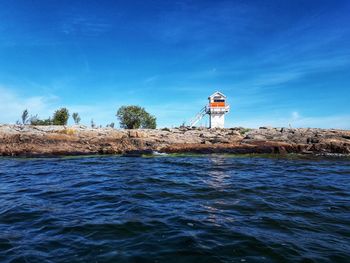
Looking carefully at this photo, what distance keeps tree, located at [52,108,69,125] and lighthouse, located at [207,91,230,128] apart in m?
27.7

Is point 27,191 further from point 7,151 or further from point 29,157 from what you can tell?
point 7,151

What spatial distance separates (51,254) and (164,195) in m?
5.85

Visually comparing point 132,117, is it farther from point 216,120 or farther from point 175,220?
point 175,220

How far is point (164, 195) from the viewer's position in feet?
37.2

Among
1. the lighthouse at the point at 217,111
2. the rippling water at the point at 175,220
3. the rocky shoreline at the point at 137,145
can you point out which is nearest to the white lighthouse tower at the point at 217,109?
the lighthouse at the point at 217,111

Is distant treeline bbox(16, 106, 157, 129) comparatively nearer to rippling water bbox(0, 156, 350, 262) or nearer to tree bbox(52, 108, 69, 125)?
tree bbox(52, 108, 69, 125)

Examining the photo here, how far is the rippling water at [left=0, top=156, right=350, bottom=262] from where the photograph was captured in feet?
19.7

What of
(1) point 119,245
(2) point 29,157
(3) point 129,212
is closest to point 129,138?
(2) point 29,157

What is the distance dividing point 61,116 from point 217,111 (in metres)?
30.1

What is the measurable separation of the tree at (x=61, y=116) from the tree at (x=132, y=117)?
9.57 metres

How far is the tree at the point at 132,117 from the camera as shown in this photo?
5616 centimetres

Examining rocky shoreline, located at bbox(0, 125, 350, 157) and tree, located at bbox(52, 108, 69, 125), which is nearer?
rocky shoreline, located at bbox(0, 125, 350, 157)

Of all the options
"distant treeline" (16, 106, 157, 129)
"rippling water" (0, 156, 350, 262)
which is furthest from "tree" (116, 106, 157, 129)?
"rippling water" (0, 156, 350, 262)

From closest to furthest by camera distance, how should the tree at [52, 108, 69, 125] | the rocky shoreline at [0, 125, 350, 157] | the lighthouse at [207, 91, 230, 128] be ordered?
1. the rocky shoreline at [0, 125, 350, 157]
2. the tree at [52, 108, 69, 125]
3. the lighthouse at [207, 91, 230, 128]
